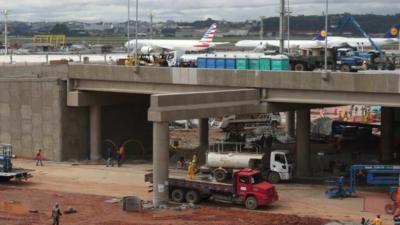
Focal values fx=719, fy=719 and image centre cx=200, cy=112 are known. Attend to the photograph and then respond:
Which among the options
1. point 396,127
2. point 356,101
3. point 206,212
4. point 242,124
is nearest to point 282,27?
point 356,101

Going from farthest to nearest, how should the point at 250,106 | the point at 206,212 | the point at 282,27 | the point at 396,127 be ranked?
the point at 396,127 → the point at 282,27 → the point at 250,106 → the point at 206,212

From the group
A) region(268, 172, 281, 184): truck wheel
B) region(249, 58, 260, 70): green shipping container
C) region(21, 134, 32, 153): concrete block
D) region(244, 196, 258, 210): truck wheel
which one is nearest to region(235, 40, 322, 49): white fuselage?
region(21, 134, 32, 153): concrete block

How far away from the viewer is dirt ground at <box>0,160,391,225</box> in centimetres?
3394

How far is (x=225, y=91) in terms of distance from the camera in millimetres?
42062

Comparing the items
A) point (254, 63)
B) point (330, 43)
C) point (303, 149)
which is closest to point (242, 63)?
Result: point (254, 63)

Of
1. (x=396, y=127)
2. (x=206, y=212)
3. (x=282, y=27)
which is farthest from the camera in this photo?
(x=396, y=127)

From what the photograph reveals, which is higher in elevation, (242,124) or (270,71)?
(270,71)

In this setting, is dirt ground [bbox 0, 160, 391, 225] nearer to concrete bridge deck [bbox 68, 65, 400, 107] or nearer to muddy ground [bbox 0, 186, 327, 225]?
muddy ground [bbox 0, 186, 327, 225]

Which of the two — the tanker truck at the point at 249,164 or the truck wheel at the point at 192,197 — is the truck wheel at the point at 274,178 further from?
the truck wheel at the point at 192,197

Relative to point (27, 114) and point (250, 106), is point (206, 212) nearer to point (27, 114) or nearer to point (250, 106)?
point (250, 106)

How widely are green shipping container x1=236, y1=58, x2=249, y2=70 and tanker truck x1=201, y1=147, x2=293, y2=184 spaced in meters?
6.67

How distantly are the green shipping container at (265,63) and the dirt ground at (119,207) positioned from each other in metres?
8.14

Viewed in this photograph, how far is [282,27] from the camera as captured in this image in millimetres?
51219

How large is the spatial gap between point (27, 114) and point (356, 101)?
→ 2684 centimetres
